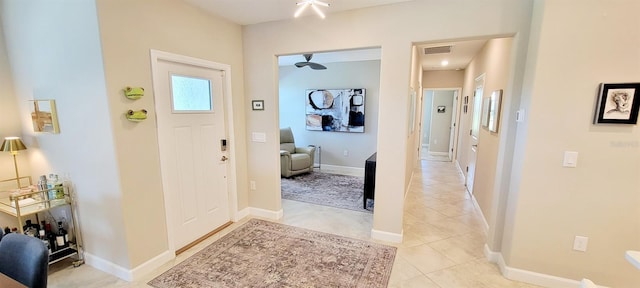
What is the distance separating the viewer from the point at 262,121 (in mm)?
3301

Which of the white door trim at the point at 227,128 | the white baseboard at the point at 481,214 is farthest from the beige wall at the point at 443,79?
the white door trim at the point at 227,128

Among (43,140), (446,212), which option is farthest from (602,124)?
(43,140)

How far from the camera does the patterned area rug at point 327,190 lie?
405 cm

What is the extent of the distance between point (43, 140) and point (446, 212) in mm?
4760

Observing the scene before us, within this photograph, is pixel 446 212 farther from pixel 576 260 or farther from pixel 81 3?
pixel 81 3

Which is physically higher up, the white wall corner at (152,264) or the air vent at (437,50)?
the air vent at (437,50)

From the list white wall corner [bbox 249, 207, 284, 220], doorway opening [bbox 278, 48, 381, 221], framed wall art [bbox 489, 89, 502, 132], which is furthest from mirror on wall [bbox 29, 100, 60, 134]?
framed wall art [bbox 489, 89, 502, 132]

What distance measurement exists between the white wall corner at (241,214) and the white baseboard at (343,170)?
273cm

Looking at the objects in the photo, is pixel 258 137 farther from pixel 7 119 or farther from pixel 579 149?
pixel 579 149

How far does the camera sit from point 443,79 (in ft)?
21.7

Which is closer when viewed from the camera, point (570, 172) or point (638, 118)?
point (638, 118)

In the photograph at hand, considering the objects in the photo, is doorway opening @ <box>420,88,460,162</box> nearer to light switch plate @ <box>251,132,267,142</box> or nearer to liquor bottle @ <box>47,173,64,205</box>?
light switch plate @ <box>251,132,267,142</box>

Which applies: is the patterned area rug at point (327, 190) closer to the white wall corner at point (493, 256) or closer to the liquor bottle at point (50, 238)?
the white wall corner at point (493, 256)

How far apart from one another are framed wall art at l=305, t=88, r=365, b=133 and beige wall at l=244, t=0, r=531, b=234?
8.81ft
